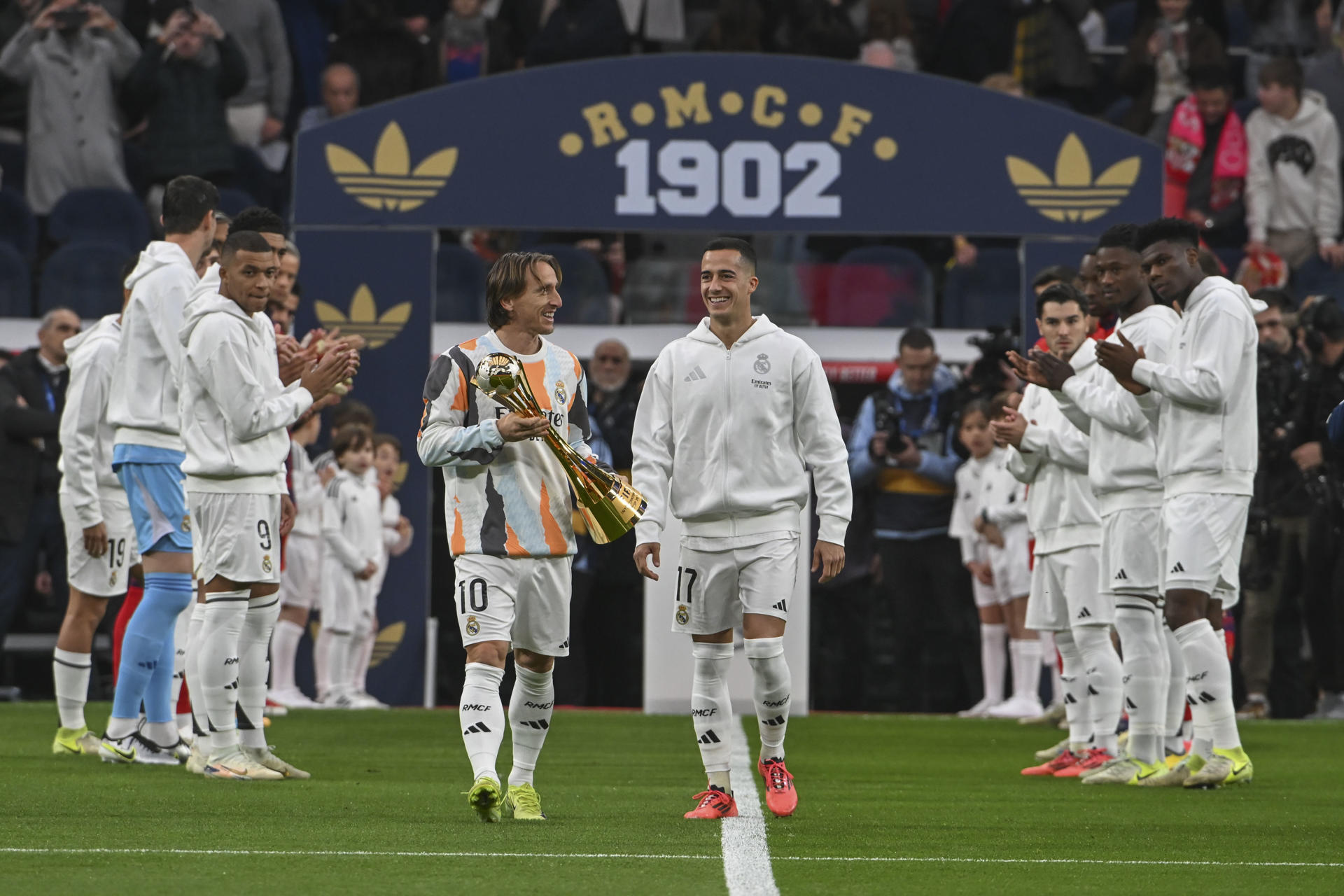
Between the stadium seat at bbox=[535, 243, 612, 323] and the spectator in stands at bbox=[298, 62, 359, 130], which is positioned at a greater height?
the spectator in stands at bbox=[298, 62, 359, 130]

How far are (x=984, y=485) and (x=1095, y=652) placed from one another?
3.95 metres

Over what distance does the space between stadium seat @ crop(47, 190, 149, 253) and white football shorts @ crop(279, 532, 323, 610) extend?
3.65 m

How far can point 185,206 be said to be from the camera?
7758mm

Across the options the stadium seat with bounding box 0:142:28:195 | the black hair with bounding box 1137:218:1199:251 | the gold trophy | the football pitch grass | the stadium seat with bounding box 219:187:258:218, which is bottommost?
the football pitch grass

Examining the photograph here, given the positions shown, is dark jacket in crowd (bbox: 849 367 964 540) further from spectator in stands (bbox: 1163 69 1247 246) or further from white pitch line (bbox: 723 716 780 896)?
white pitch line (bbox: 723 716 780 896)

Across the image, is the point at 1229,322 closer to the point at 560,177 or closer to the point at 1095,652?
the point at 1095,652

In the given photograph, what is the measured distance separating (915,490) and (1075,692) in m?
4.26

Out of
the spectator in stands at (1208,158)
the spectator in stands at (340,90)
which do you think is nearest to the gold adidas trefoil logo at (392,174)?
the spectator in stands at (340,90)

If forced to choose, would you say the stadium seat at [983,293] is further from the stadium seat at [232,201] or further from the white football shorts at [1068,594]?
the stadium seat at [232,201]

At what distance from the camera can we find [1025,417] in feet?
29.8

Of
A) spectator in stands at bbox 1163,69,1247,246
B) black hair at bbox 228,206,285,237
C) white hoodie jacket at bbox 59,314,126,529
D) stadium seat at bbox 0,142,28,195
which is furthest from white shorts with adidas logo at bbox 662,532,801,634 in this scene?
stadium seat at bbox 0,142,28,195

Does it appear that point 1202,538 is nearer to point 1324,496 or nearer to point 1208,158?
point 1324,496

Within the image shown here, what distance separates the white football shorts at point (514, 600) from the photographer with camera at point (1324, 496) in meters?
7.14

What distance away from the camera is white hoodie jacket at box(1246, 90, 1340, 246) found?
14.9 metres
